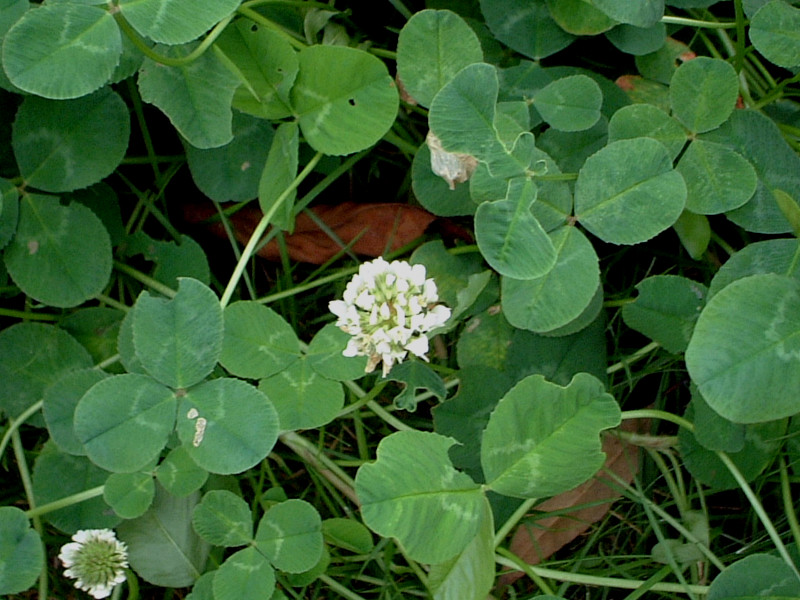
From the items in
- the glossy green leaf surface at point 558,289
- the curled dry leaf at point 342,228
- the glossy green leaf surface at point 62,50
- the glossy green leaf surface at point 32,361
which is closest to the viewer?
the glossy green leaf surface at point 62,50

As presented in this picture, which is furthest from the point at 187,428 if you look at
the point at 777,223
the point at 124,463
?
the point at 777,223

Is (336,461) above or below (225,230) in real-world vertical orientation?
below

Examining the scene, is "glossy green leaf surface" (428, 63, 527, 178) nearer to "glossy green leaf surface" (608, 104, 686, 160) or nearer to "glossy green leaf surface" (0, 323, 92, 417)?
"glossy green leaf surface" (608, 104, 686, 160)

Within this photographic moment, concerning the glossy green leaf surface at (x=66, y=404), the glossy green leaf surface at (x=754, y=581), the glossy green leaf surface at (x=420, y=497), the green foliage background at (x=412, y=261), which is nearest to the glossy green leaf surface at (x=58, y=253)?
the green foliage background at (x=412, y=261)

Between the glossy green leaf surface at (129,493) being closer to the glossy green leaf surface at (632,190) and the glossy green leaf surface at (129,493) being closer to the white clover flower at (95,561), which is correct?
the white clover flower at (95,561)

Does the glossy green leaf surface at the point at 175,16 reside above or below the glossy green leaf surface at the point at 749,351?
above

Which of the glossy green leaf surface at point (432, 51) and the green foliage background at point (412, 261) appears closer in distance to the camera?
the green foliage background at point (412, 261)

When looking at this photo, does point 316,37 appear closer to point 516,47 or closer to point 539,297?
point 516,47

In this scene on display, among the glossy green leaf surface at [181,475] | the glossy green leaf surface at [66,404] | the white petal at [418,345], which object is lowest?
the glossy green leaf surface at [181,475]
